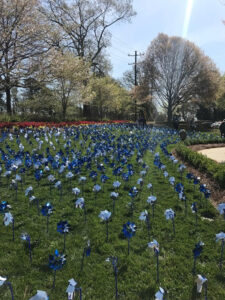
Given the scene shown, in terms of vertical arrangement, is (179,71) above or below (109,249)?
above

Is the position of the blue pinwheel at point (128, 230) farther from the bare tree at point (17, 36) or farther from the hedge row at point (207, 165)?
the bare tree at point (17, 36)

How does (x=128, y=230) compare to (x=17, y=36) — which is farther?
(x=17, y=36)

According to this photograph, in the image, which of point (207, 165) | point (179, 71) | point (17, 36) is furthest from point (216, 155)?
point (179, 71)

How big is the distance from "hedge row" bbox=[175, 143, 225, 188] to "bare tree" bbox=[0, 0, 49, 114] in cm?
1524

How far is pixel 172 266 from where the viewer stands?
→ 2.97m

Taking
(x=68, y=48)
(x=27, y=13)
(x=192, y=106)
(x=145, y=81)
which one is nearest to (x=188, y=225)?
(x=27, y=13)

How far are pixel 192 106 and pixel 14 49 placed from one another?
157 ft

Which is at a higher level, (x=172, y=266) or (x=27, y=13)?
(x=27, y=13)

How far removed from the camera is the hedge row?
5844mm

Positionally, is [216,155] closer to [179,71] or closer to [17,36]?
[17,36]

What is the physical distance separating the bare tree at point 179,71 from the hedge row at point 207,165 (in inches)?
1006

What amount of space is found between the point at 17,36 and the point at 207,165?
762 inches

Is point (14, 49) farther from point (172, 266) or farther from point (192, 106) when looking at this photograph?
point (192, 106)

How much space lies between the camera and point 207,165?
6898 millimetres
